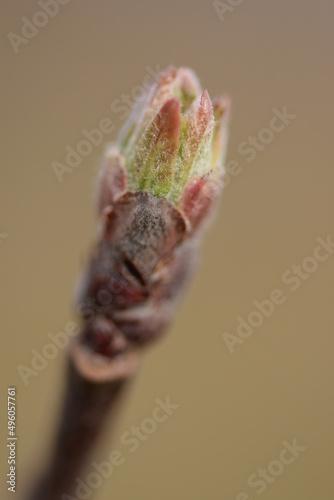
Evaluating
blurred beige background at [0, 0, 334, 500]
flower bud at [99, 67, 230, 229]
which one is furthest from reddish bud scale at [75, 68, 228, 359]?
blurred beige background at [0, 0, 334, 500]

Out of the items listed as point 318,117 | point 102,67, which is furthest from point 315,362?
point 102,67

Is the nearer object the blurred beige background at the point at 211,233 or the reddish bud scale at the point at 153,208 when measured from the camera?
the reddish bud scale at the point at 153,208

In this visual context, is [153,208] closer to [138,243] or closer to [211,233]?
[138,243]

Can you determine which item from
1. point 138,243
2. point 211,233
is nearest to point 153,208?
point 138,243

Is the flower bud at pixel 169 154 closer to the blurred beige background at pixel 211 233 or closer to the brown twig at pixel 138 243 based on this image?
the brown twig at pixel 138 243

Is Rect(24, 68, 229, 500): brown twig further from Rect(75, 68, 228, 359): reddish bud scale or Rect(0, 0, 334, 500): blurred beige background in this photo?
Rect(0, 0, 334, 500): blurred beige background

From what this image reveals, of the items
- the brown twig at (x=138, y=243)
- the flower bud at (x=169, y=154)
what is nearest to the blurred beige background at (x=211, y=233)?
the brown twig at (x=138, y=243)

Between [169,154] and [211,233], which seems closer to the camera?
[169,154]

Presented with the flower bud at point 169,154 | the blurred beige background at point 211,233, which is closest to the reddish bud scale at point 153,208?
the flower bud at point 169,154

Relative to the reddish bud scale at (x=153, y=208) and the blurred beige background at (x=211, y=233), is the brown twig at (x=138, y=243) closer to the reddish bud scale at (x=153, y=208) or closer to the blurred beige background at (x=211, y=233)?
the reddish bud scale at (x=153, y=208)

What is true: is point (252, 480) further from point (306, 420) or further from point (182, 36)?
point (182, 36)
